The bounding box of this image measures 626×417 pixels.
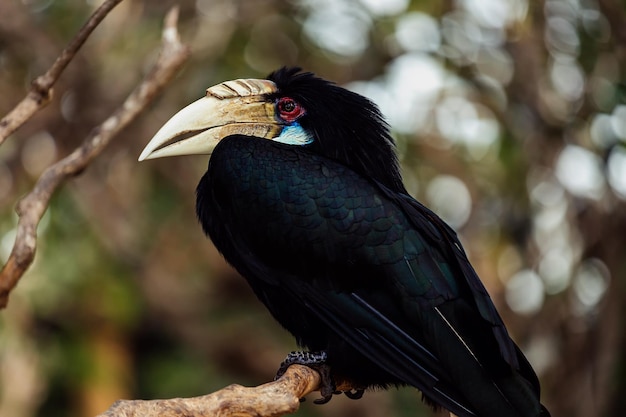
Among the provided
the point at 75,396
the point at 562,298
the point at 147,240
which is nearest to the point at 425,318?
Answer: the point at 562,298

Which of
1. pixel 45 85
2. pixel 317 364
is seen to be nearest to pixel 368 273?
pixel 317 364

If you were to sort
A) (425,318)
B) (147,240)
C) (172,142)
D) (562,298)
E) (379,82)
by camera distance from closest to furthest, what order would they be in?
(425,318) → (172,142) → (562,298) → (379,82) → (147,240)

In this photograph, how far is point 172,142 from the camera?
4.65 metres

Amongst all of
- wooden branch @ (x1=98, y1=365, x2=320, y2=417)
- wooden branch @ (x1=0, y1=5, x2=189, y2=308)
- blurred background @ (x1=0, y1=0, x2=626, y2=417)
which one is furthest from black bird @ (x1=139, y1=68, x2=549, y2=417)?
blurred background @ (x1=0, y1=0, x2=626, y2=417)

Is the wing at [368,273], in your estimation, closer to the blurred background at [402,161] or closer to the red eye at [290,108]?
the red eye at [290,108]

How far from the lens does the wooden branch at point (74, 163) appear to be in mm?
3641

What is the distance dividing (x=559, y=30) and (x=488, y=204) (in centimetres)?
172

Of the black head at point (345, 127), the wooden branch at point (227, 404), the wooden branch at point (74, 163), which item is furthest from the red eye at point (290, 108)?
the wooden branch at point (227, 404)

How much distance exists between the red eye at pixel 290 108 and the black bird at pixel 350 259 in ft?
0.28

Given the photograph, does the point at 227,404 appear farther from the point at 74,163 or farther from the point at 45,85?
the point at 45,85

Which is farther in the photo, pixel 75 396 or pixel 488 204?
pixel 75 396

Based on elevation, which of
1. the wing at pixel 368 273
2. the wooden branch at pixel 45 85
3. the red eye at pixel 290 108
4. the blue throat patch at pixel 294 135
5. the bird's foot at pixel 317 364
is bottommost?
the bird's foot at pixel 317 364

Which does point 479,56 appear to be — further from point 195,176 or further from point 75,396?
point 75,396

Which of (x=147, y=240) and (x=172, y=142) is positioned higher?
(x=147, y=240)
